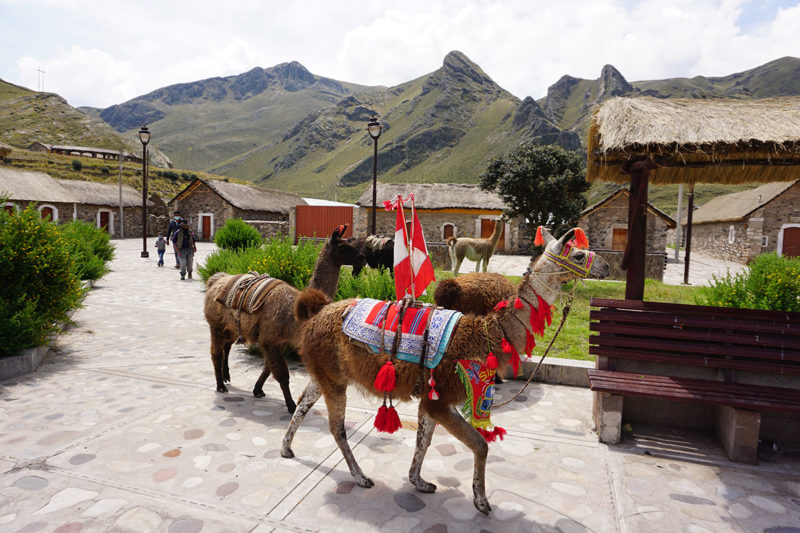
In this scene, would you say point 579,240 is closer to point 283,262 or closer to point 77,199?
point 283,262

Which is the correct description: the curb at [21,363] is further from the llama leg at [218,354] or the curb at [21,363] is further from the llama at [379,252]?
the llama at [379,252]

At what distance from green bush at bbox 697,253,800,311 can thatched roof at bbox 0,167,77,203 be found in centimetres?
3808

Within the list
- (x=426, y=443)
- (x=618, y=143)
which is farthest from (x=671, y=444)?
(x=618, y=143)

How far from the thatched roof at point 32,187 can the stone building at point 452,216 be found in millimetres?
22637

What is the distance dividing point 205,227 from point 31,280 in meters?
31.0

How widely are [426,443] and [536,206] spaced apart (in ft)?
57.3

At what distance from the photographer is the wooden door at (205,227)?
34.9 m

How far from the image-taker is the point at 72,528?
2664mm

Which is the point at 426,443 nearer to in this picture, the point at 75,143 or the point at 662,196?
the point at 662,196

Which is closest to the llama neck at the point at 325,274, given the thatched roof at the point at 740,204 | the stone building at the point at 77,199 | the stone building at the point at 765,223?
the thatched roof at the point at 740,204

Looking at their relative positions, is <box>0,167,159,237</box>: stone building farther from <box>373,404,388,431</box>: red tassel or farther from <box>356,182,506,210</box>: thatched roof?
<box>373,404,388,431</box>: red tassel

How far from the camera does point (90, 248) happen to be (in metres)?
11.0

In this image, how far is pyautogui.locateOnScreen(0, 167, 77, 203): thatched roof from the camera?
2972cm

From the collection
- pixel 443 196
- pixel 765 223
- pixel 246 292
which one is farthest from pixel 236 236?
pixel 765 223
